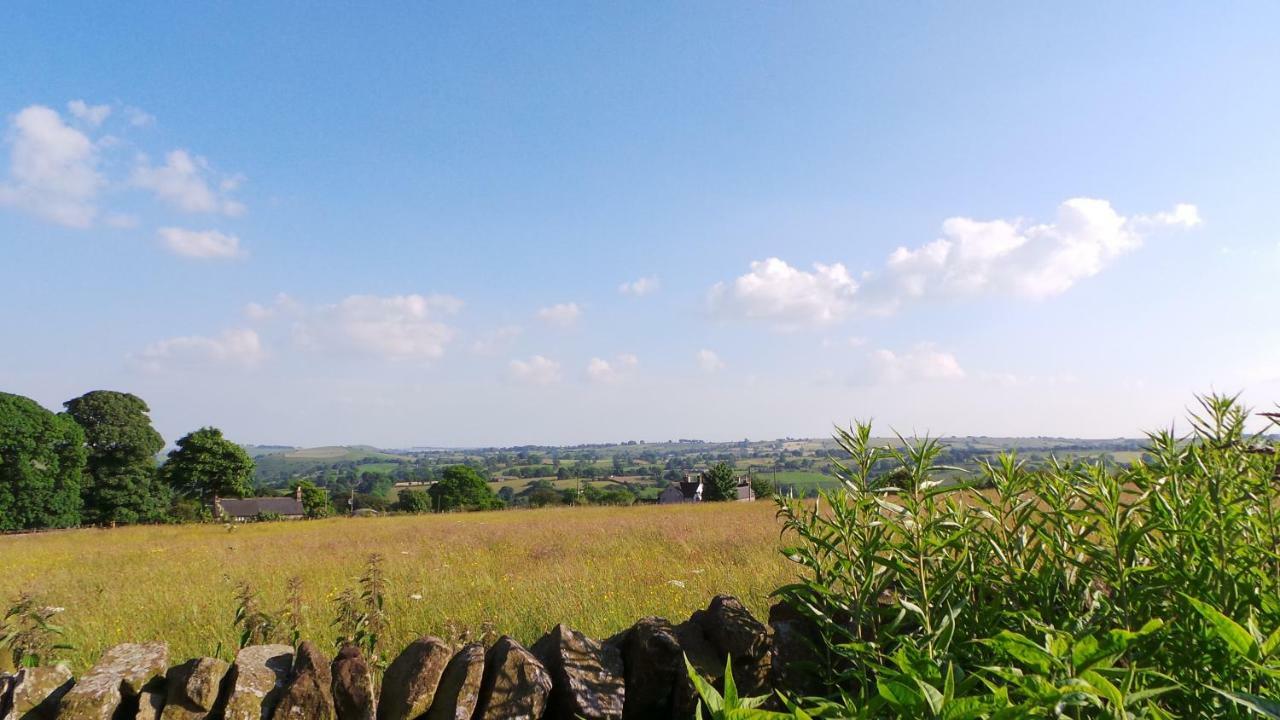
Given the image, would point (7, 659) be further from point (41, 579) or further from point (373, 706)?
point (41, 579)

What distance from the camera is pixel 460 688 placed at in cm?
293

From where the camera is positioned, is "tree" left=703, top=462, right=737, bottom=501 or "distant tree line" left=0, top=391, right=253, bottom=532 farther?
"tree" left=703, top=462, right=737, bottom=501

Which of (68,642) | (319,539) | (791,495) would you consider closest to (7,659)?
(68,642)

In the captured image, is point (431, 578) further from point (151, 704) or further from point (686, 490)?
point (686, 490)

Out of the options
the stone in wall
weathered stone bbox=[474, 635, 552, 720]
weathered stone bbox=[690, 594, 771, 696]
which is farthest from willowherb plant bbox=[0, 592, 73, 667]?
weathered stone bbox=[690, 594, 771, 696]

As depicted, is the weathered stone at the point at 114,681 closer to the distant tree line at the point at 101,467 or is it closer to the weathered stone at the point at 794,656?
the weathered stone at the point at 794,656

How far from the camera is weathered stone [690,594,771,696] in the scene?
3.18m

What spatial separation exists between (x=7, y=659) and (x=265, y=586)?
21.7 feet

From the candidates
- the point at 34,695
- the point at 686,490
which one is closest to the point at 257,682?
the point at 34,695

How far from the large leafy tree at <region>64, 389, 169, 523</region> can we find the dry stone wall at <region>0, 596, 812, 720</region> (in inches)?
2304

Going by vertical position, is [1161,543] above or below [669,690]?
above

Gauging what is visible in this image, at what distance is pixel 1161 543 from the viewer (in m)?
2.13

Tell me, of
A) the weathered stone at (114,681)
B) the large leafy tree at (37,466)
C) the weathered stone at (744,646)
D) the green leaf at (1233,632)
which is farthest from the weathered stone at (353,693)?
the large leafy tree at (37,466)

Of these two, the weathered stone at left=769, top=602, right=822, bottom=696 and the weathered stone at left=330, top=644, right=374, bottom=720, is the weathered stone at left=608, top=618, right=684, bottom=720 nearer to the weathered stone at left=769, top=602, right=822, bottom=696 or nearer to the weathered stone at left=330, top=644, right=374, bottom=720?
the weathered stone at left=769, top=602, right=822, bottom=696
